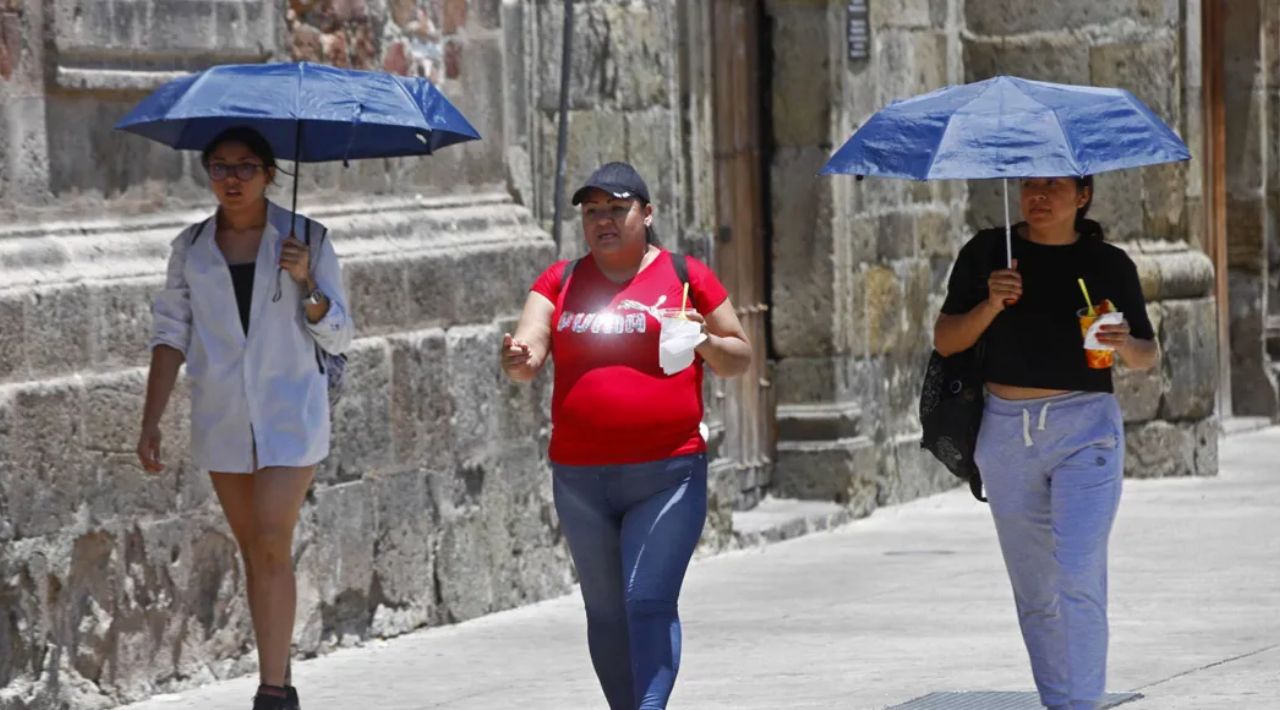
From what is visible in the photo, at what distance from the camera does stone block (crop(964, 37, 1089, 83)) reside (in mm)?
14578

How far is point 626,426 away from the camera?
6633mm

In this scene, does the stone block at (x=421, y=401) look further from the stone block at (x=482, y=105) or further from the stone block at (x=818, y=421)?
the stone block at (x=818, y=421)

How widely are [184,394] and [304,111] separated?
1532 mm

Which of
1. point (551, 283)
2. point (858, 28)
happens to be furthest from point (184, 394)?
point (858, 28)

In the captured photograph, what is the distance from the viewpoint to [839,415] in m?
13.2

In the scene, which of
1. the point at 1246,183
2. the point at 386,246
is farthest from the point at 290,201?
the point at 1246,183

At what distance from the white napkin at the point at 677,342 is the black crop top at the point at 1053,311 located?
0.80 meters

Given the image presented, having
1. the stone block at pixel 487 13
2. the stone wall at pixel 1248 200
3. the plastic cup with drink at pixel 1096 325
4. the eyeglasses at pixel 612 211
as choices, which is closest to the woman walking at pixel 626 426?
the eyeglasses at pixel 612 211

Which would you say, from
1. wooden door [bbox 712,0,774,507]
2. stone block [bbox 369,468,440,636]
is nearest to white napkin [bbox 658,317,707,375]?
stone block [bbox 369,468,440,636]

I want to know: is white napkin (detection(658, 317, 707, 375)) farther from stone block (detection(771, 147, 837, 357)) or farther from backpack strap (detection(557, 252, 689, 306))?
stone block (detection(771, 147, 837, 357))

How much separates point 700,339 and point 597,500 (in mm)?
447

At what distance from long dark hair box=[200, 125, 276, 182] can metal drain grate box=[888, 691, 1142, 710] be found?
7.16 feet

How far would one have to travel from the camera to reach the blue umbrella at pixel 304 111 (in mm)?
7035

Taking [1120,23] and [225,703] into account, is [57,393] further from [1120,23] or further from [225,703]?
[1120,23]
